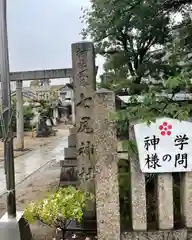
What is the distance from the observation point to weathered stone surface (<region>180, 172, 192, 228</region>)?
2.93 m

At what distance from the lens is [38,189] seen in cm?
650

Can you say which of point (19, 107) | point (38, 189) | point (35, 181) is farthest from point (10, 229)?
point (19, 107)

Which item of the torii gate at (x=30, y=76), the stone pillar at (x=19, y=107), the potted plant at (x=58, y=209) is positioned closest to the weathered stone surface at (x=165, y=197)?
the potted plant at (x=58, y=209)

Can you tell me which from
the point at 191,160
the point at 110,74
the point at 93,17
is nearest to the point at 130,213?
the point at 191,160

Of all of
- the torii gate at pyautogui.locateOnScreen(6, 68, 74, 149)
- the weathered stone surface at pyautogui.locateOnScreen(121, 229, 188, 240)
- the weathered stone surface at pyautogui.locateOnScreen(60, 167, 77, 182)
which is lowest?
the weathered stone surface at pyautogui.locateOnScreen(60, 167, 77, 182)

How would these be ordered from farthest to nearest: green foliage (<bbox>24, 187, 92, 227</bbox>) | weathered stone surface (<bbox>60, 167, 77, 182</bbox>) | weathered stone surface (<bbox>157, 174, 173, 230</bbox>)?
1. weathered stone surface (<bbox>60, 167, 77, 182</bbox>)
2. weathered stone surface (<bbox>157, 174, 173, 230</bbox>)
3. green foliage (<bbox>24, 187, 92, 227</bbox>)

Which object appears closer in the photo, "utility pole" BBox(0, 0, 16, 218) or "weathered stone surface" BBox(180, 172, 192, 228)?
"weathered stone surface" BBox(180, 172, 192, 228)

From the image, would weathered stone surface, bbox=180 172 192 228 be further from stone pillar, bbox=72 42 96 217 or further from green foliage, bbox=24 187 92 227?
stone pillar, bbox=72 42 96 217

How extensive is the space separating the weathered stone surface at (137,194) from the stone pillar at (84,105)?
84 cm

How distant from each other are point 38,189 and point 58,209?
151 inches

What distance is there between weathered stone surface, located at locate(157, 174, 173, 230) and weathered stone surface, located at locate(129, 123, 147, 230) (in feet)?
0.49

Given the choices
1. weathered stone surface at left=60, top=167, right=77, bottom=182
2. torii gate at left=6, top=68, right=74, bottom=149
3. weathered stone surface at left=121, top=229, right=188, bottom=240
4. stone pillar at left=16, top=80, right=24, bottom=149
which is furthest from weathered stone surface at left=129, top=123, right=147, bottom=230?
stone pillar at left=16, top=80, right=24, bottom=149

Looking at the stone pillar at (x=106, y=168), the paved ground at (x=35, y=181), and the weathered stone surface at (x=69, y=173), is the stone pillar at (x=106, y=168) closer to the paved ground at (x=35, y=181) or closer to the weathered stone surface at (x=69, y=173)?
the paved ground at (x=35, y=181)

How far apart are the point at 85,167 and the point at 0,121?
3.71 feet
